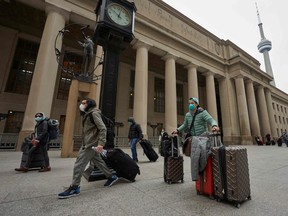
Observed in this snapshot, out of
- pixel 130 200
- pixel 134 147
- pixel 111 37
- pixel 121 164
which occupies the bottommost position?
pixel 130 200

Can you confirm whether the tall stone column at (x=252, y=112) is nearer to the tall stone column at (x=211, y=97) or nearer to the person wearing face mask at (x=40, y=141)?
the tall stone column at (x=211, y=97)

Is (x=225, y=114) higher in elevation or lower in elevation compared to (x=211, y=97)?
lower

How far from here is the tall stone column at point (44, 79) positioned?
30.8 feet

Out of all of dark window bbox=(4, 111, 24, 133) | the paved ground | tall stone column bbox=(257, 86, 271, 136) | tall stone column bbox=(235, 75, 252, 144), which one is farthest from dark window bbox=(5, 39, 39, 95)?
tall stone column bbox=(257, 86, 271, 136)

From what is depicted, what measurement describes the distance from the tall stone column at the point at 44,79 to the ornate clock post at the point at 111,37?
7.59 metres

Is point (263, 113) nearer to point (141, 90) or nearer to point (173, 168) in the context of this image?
point (141, 90)

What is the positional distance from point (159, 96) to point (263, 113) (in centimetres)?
1798

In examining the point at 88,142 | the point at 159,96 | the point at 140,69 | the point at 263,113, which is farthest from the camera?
the point at 263,113

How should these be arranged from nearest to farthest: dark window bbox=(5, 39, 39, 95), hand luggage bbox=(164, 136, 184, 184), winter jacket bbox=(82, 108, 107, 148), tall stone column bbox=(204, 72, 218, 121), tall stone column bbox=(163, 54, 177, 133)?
winter jacket bbox=(82, 108, 107, 148) < hand luggage bbox=(164, 136, 184, 184) < dark window bbox=(5, 39, 39, 95) < tall stone column bbox=(163, 54, 177, 133) < tall stone column bbox=(204, 72, 218, 121)

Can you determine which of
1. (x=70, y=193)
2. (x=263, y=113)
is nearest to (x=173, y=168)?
(x=70, y=193)

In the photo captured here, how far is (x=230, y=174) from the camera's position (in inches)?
86.4

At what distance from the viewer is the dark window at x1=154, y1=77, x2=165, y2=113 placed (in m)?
23.4

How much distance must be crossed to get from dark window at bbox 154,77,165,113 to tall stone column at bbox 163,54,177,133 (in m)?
6.78

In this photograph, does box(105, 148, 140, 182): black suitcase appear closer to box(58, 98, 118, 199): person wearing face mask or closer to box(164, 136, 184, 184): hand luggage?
box(58, 98, 118, 199): person wearing face mask
